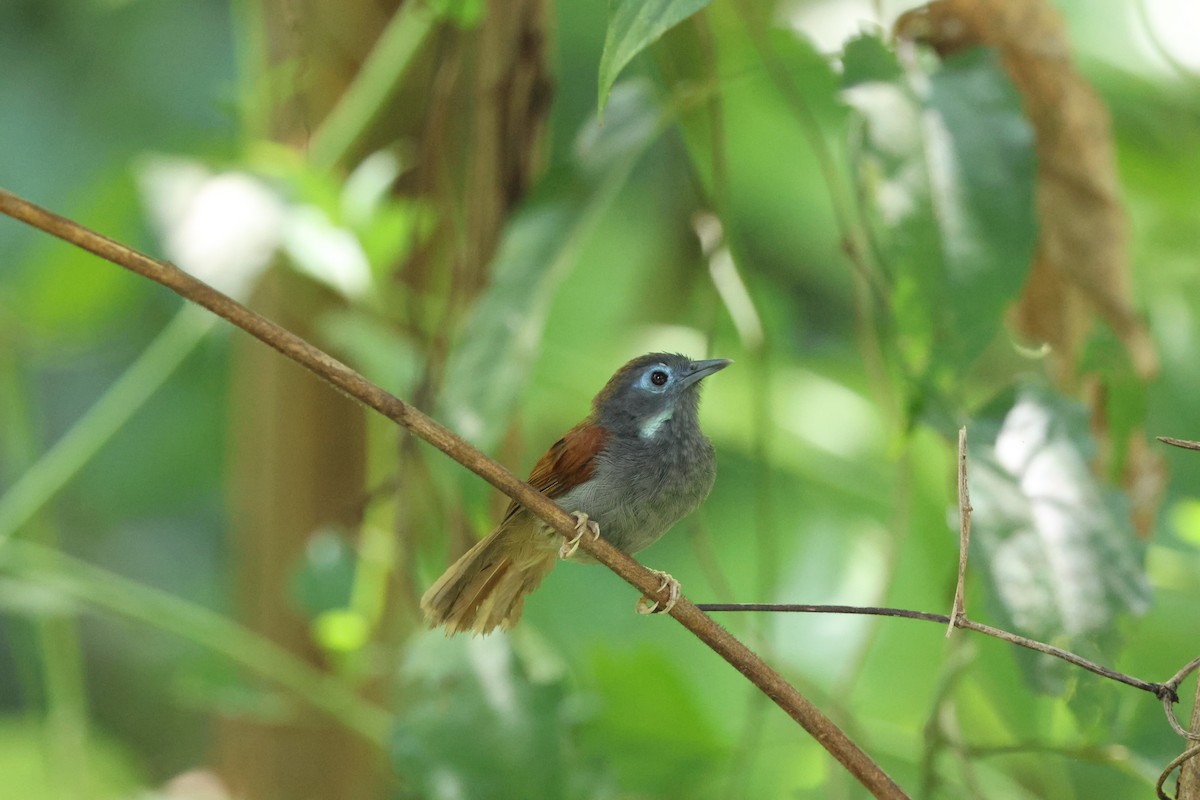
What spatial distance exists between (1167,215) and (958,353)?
2.31 meters

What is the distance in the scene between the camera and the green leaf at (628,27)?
4.86 feet

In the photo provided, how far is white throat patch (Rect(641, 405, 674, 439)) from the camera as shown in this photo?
7.91 feet

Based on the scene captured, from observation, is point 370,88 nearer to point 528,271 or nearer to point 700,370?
point 528,271

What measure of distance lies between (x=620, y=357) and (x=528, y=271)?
56.3 inches

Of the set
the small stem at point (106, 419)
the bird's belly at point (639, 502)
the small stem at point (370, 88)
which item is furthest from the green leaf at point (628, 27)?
the small stem at point (106, 419)

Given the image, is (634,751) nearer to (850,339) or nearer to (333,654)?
(333,654)

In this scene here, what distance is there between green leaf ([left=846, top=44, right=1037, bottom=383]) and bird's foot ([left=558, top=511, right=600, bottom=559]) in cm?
65

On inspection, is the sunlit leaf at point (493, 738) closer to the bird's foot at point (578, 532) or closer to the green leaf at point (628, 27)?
the bird's foot at point (578, 532)

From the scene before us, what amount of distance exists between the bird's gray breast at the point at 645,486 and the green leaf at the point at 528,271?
0.72ft

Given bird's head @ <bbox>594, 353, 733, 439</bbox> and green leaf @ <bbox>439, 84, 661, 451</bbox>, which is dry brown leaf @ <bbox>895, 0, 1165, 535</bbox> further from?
bird's head @ <bbox>594, 353, 733, 439</bbox>

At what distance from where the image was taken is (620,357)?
3.88m

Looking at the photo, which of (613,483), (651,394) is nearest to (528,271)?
(651,394)

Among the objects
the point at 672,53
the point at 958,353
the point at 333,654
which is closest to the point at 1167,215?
the point at 672,53

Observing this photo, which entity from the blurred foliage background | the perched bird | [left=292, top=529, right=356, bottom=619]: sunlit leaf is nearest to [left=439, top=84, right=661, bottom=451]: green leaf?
the blurred foliage background
